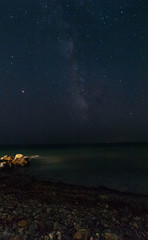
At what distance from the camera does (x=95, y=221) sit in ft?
23.5

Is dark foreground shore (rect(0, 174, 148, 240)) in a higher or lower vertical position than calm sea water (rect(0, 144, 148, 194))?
higher

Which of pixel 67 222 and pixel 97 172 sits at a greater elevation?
pixel 67 222

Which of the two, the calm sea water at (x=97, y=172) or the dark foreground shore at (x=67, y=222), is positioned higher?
the dark foreground shore at (x=67, y=222)

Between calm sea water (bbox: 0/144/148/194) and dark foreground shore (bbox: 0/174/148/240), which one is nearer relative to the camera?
dark foreground shore (bbox: 0/174/148/240)

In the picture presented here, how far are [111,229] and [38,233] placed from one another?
3171 mm

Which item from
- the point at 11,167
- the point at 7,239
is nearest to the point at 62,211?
the point at 7,239

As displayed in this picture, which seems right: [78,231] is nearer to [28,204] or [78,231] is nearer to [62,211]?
[62,211]

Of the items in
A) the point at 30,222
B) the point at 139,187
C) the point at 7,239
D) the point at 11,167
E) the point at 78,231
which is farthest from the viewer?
the point at 11,167

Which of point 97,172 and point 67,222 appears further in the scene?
point 97,172

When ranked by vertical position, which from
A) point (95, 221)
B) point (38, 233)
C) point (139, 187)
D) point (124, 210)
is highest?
point (38, 233)

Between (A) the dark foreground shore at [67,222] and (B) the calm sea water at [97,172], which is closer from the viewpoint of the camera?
(A) the dark foreground shore at [67,222]

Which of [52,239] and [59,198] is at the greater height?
[52,239]

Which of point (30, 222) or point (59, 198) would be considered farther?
point (59, 198)

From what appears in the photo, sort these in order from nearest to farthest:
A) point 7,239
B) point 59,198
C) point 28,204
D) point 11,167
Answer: point 7,239 → point 28,204 → point 59,198 → point 11,167
